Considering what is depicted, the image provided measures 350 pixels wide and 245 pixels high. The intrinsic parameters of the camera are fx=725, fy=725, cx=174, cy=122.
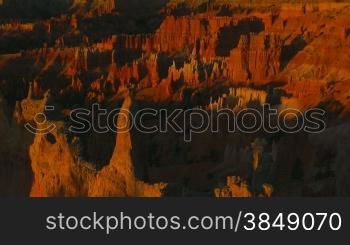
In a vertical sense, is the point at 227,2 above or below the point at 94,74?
above

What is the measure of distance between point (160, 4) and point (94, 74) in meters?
4.68

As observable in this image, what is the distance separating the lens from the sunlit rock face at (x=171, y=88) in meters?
3.69

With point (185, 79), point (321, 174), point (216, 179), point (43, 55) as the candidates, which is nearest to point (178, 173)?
point (216, 179)

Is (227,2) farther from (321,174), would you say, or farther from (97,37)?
(321,174)

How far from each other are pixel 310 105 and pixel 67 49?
3.83 metres

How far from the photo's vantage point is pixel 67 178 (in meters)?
3.67

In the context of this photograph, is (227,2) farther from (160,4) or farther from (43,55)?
(43,55)

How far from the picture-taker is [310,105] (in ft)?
20.0

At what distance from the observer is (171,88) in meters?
6.95

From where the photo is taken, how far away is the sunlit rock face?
3.69m

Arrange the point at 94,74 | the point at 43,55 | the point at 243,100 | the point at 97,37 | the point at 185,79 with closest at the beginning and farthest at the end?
the point at 243,100
the point at 185,79
the point at 94,74
the point at 43,55
the point at 97,37

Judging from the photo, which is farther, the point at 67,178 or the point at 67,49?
the point at 67,49

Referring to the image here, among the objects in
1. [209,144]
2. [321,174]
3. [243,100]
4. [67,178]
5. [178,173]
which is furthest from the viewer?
[243,100]

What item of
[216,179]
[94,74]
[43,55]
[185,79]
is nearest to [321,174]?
[216,179]
